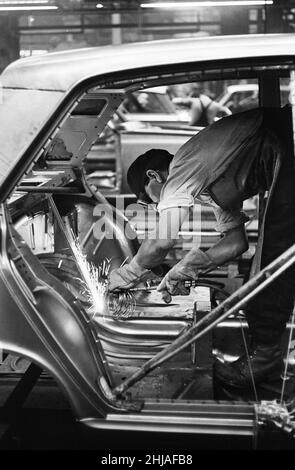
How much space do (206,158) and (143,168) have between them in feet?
1.33

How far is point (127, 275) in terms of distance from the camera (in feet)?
11.2

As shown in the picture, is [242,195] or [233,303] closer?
[233,303]

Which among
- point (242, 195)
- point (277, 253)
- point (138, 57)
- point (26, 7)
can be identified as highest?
point (26, 7)

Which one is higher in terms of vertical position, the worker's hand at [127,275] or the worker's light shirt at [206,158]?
the worker's light shirt at [206,158]

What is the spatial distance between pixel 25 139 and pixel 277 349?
1695 mm

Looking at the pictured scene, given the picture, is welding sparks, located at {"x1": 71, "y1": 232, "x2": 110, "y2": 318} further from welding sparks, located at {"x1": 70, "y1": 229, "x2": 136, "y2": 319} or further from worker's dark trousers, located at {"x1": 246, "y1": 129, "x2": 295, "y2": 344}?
worker's dark trousers, located at {"x1": 246, "y1": 129, "x2": 295, "y2": 344}

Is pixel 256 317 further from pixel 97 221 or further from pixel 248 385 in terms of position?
pixel 97 221

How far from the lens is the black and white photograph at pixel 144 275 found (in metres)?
→ 2.47

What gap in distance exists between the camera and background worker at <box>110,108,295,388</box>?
3.26 m

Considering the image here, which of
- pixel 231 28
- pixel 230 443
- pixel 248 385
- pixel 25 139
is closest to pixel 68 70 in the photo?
pixel 25 139

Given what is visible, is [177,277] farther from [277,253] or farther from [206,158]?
[206,158]

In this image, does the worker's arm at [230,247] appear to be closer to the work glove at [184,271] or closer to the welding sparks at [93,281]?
the work glove at [184,271]

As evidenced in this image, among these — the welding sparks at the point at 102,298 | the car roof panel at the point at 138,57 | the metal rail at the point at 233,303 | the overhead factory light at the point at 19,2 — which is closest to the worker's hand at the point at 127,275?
the welding sparks at the point at 102,298

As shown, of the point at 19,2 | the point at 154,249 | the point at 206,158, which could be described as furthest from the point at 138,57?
the point at 19,2
